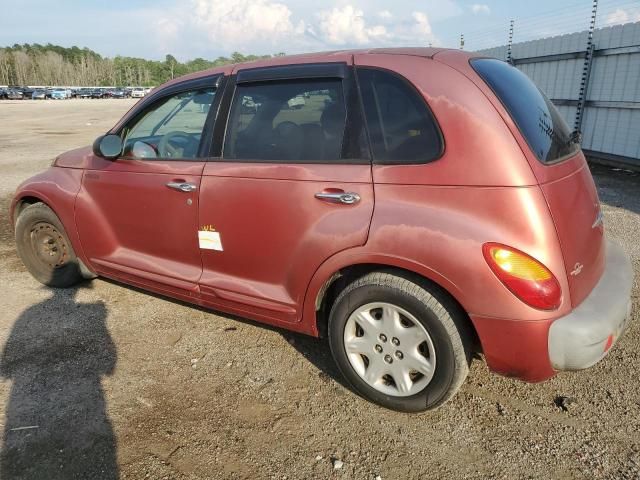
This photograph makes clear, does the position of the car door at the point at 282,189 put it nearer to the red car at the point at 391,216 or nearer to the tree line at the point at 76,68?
the red car at the point at 391,216

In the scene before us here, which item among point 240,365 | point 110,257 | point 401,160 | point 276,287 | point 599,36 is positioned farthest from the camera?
point 599,36

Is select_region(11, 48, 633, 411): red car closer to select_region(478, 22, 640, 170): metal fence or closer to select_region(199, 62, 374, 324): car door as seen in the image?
select_region(199, 62, 374, 324): car door

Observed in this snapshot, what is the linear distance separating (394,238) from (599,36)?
966 centimetres

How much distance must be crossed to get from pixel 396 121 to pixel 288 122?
0.67 m

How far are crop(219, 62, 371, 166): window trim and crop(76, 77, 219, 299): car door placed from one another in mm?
117

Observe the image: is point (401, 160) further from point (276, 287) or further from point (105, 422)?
point (105, 422)

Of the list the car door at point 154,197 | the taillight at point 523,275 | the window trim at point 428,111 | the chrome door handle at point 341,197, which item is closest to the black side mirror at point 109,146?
the car door at point 154,197

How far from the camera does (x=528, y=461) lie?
2.29 metres

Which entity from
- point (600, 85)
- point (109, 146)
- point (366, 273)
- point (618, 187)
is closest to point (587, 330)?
point (366, 273)

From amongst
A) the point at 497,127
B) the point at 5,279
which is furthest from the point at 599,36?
the point at 5,279

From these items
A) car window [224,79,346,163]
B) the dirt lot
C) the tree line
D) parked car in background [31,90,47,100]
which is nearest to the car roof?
car window [224,79,346,163]

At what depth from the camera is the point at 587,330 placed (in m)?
2.21

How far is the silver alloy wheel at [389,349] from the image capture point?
2469 millimetres

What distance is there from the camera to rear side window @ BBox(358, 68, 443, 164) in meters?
2.40
